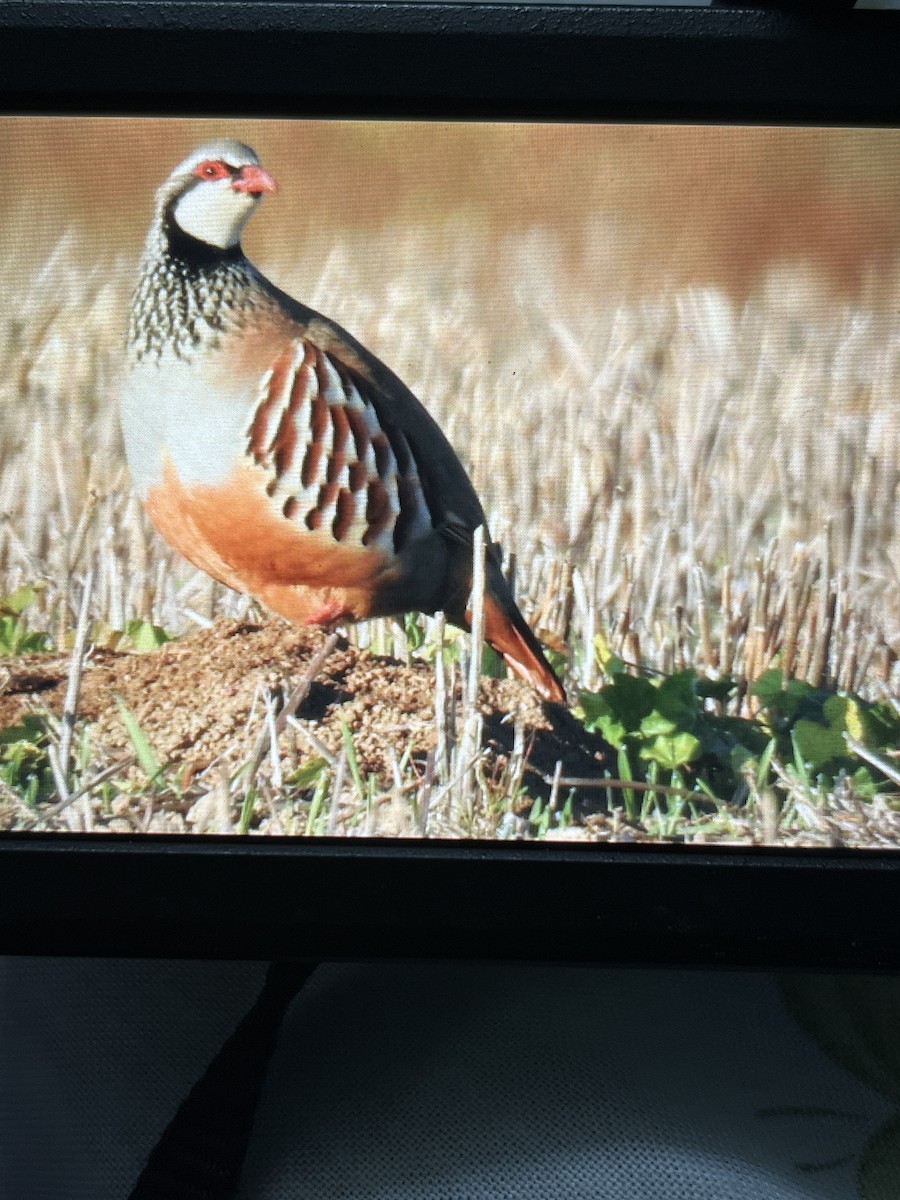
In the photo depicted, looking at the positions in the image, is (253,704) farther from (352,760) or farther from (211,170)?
(211,170)

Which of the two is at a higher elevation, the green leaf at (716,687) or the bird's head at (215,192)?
the bird's head at (215,192)

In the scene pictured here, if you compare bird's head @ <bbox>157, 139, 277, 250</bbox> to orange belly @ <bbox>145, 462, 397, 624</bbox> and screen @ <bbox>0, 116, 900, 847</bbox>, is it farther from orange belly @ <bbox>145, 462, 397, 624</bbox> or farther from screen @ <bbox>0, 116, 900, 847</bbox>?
orange belly @ <bbox>145, 462, 397, 624</bbox>

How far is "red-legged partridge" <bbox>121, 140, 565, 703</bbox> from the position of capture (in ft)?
1.62

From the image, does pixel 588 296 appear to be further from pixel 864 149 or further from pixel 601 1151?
pixel 601 1151

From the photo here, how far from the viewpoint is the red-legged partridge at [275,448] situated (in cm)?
49

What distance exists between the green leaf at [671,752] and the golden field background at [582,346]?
33mm

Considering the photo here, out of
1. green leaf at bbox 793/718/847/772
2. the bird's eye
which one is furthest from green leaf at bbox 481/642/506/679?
the bird's eye

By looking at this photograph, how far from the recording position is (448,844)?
1.61 feet

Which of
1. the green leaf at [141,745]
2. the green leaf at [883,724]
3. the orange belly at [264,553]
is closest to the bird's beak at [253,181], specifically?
the orange belly at [264,553]

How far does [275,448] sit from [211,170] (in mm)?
117

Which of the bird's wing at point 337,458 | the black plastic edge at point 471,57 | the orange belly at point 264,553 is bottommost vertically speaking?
the orange belly at point 264,553

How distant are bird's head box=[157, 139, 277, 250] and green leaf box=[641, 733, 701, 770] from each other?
28 cm

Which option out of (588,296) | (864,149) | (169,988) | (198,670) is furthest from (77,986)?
(864,149)

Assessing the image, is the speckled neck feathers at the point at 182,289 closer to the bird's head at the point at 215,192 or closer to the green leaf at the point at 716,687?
the bird's head at the point at 215,192
